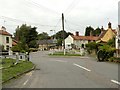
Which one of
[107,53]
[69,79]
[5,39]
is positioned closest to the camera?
[69,79]

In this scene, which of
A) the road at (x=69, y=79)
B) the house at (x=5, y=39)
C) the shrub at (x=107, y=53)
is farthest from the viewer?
the house at (x=5, y=39)

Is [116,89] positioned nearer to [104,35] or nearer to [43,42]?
[104,35]

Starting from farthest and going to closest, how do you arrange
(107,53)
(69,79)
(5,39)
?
(5,39), (107,53), (69,79)

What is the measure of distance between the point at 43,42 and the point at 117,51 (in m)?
125

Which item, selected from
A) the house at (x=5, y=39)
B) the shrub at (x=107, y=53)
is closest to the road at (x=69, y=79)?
the shrub at (x=107, y=53)

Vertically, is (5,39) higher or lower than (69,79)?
higher

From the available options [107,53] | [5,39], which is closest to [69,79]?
[107,53]

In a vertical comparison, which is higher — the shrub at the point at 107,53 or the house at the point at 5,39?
the house at the point at 5,39

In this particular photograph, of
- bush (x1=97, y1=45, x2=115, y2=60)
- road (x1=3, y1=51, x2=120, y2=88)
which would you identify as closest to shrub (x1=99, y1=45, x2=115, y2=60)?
bush (x1=97, y1=45, x2=115, y2=60)

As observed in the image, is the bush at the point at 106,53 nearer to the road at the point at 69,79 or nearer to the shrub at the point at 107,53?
the shrub at the point at 107,53

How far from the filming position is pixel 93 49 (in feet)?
175

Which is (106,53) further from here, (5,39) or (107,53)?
(5,39)

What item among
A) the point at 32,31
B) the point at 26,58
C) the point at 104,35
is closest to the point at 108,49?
the point at 26,58

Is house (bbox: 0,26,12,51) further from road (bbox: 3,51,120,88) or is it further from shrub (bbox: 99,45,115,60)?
road (bbox: 3,51,120,88)
